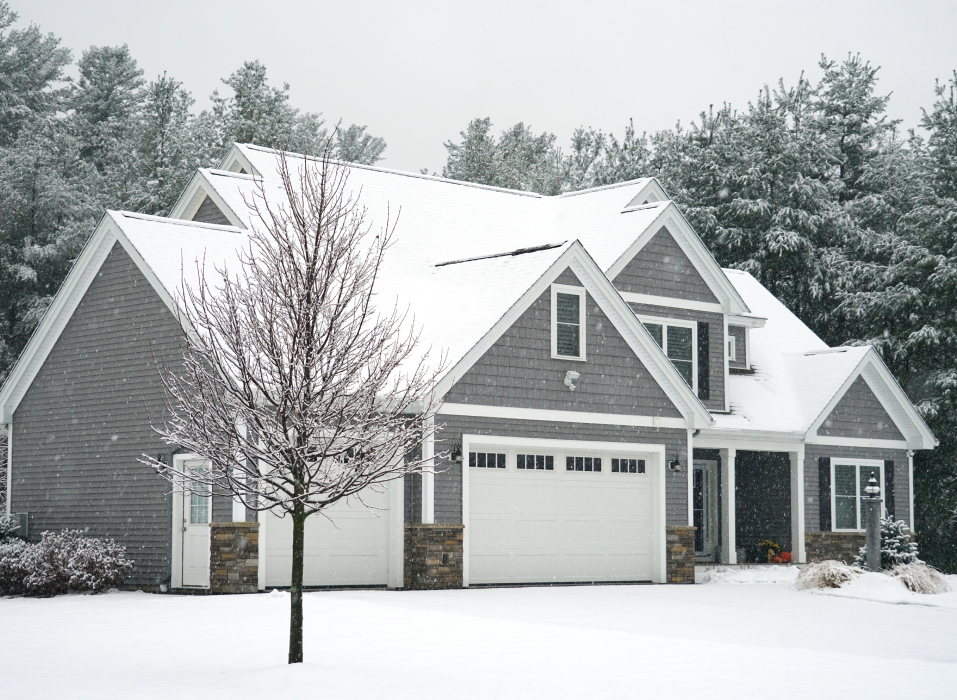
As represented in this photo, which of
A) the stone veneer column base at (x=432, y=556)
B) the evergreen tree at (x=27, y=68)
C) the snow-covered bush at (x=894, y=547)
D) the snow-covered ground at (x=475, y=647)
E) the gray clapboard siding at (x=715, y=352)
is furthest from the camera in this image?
the evergreen tree at (x=27, y=68)

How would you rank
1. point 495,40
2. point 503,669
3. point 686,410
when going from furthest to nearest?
point 495,40, point 686,410, point 503,669

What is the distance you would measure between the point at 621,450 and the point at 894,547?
21.2 feet

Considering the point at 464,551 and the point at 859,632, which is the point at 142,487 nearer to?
the point at 464,551

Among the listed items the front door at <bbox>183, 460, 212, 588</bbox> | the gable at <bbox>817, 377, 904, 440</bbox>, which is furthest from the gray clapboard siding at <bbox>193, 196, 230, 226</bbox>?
the gable at <bbox>817, 377, 904, 440</bbox>

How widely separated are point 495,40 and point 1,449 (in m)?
56.9

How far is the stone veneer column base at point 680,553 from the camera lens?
2386 cm

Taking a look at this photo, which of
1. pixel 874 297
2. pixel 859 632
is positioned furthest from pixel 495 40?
pixel 859 632

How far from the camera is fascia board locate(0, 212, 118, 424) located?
2205 centimetres


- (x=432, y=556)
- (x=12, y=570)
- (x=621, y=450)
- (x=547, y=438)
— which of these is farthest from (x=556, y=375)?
(x=12, y=570)

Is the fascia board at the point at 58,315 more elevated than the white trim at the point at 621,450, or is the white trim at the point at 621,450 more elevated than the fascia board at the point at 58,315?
the fascia board at the point at 58,315

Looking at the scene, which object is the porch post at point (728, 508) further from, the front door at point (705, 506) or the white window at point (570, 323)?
the white window at point (570, 323)

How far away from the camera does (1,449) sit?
88.4 ft

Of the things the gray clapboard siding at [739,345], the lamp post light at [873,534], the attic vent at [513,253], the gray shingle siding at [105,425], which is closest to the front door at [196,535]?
the gray shingle siding at [105,425]

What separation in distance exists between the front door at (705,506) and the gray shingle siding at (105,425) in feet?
41.2
